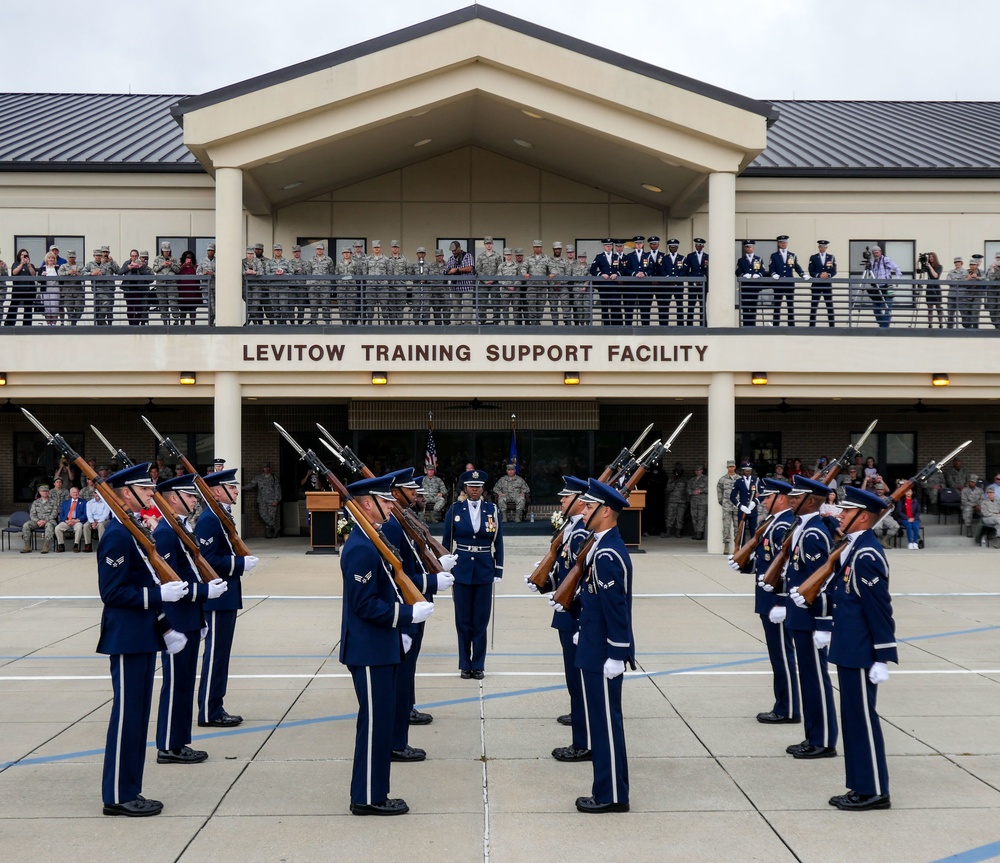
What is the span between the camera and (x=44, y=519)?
21.4 m

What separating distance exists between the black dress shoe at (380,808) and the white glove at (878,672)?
10.1 feet

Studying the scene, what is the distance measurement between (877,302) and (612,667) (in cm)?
1671

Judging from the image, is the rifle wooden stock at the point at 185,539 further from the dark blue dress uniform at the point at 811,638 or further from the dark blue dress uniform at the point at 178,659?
the dark blue dress uniform at the point at 811,638

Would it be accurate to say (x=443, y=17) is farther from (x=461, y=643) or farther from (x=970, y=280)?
(x=461, y=643)

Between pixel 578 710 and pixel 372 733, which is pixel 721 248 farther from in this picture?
pixel 372 733

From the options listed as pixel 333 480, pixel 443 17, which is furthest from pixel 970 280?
pixel 333 480

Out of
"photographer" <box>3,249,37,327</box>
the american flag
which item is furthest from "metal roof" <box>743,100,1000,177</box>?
"photographer" <box>3,249,37,327</box>

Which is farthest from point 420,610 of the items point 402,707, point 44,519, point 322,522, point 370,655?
point 44,519

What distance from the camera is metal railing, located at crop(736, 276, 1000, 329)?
20.8 metres

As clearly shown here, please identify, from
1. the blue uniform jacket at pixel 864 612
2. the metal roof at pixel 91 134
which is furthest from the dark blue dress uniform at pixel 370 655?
the metal roof at pixel 91 134

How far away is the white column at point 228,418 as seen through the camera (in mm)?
20281

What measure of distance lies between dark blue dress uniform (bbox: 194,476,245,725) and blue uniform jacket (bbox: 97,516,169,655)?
180 centimetres

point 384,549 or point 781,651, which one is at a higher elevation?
point 384,549

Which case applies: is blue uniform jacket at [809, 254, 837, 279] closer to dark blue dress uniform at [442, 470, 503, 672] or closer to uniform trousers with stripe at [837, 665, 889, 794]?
dark blue dress uniform at [442, 470, 503, 672]
